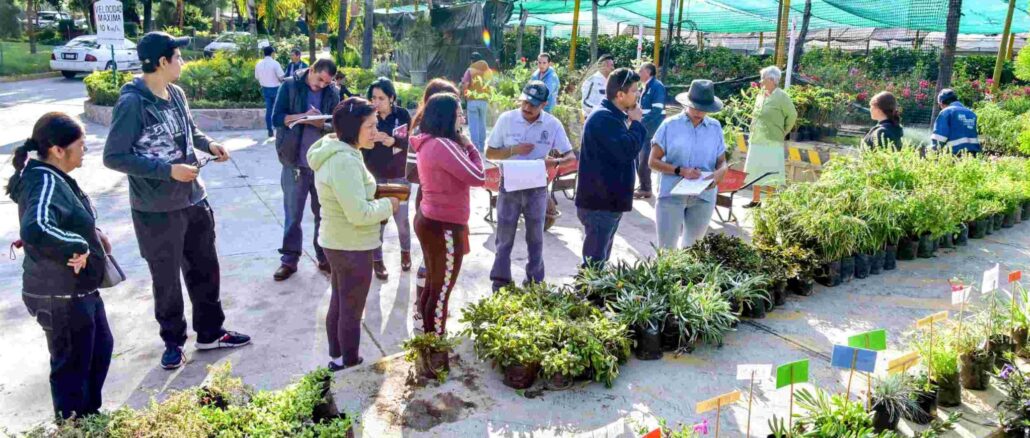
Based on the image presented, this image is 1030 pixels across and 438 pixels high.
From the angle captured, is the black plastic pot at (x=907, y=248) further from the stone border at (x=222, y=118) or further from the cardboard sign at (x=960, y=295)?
the stone border at (x=222, y=118)

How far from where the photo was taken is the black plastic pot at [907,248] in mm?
5891

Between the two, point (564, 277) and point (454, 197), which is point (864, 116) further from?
point (454, 197)

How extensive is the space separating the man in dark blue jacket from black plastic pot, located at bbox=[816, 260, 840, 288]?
1.58 m

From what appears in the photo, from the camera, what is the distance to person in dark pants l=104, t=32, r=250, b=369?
372cm

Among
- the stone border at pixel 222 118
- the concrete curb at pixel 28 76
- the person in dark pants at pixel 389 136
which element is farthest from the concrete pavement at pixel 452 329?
the concrete curb at pixel 28 76

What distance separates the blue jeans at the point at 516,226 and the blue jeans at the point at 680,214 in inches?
35.5

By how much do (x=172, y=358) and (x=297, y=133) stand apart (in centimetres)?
189

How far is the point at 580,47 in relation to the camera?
24.8m

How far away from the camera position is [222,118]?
41.4 ft

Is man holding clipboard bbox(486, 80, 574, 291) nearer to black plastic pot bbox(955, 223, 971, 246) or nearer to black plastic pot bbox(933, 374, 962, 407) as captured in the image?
black plastic pot bbox(933, 374, 962, 407)

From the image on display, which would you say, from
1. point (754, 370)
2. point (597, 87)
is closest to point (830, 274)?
point (754, 370)

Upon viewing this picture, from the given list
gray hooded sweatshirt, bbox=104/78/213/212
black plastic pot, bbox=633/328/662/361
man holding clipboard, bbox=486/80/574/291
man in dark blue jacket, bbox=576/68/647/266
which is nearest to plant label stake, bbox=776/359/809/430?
black plastic pot, bbox=633/328/662/361

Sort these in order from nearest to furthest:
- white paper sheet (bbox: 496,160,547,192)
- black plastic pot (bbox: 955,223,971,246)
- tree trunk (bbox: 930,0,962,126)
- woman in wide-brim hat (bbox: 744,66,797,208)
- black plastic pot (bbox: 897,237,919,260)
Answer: white paper sheet (bbox: 496,160,547,192)
black plastic pot (bbox: 897,237,919,260)
black plastic pot (bbox: 955,223,971,246)
woman in wide-brim hat (bbox: 744,66,797,208)
tree trunk (bbox: 930,0,962,126)

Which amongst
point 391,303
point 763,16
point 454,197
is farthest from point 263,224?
point 763,16
